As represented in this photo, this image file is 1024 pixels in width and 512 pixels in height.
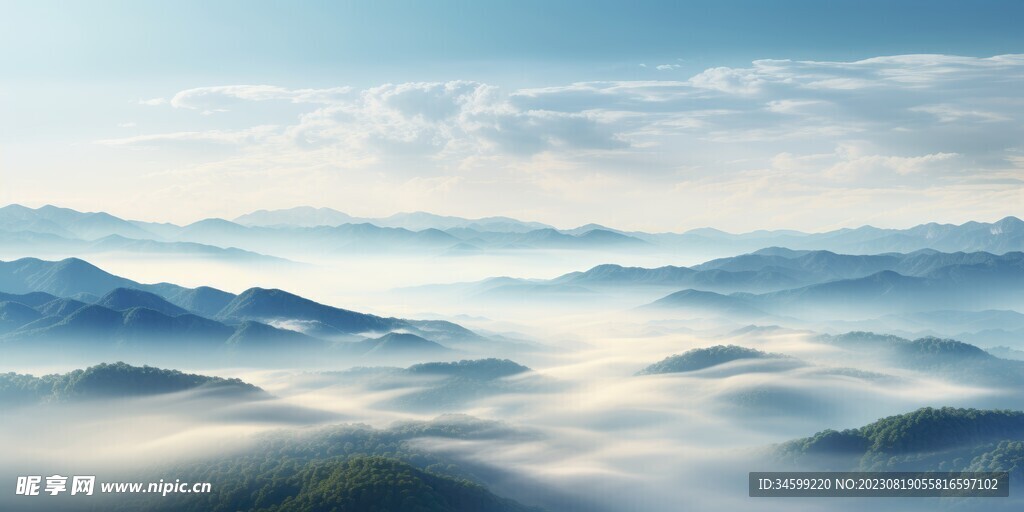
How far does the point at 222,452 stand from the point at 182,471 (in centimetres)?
1185

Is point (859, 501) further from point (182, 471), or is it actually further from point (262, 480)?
point (182, 471)

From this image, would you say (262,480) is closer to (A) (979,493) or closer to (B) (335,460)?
(B) (335,460)

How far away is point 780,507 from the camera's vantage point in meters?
197

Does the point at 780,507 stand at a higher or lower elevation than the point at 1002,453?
lower

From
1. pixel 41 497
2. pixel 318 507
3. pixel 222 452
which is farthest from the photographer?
pixel 222 452

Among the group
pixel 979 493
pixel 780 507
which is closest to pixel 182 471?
pixel 780 507

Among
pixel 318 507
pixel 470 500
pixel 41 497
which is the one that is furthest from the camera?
pixel 41 497

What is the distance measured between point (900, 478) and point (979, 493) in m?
16.1

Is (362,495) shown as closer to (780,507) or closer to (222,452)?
(222,452)

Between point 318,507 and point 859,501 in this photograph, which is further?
point 859,501

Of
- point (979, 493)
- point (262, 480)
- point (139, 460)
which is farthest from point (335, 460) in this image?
point (979, 493)

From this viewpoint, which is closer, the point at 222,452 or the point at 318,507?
the point at 318,507

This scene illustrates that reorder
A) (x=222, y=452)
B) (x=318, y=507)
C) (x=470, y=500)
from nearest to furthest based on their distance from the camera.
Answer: (x=318, y=507)
(x=470, y=500)
(x=222, y=452)

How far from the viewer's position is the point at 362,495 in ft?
496
